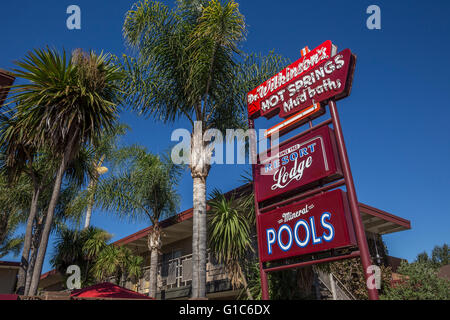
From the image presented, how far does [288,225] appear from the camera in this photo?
8.34 m

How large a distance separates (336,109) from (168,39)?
276 inches

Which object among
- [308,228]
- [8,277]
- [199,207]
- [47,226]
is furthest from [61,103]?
[8,277]

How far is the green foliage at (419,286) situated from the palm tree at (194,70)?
6077 millimetres

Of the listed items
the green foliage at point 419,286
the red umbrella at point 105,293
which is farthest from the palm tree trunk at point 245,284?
the green foliage at point 419,286

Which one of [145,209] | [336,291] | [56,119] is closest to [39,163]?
[145,209]

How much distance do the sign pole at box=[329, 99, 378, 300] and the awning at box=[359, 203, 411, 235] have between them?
634 cm

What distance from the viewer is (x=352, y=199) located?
7.12 meters

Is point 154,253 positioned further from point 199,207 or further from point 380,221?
point 380,221

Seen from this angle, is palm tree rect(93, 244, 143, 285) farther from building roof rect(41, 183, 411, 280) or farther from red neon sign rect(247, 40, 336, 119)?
red neon sign rect(247, 40, 336, 119)

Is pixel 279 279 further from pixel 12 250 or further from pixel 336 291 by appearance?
pixel 12 250

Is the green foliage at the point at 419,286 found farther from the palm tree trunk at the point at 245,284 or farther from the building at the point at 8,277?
the building at the point at 8,277

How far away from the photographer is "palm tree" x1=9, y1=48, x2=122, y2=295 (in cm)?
899

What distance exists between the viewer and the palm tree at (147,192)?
614 inches

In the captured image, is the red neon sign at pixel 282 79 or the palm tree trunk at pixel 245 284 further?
the palm tree trunk at pixel 245 284
